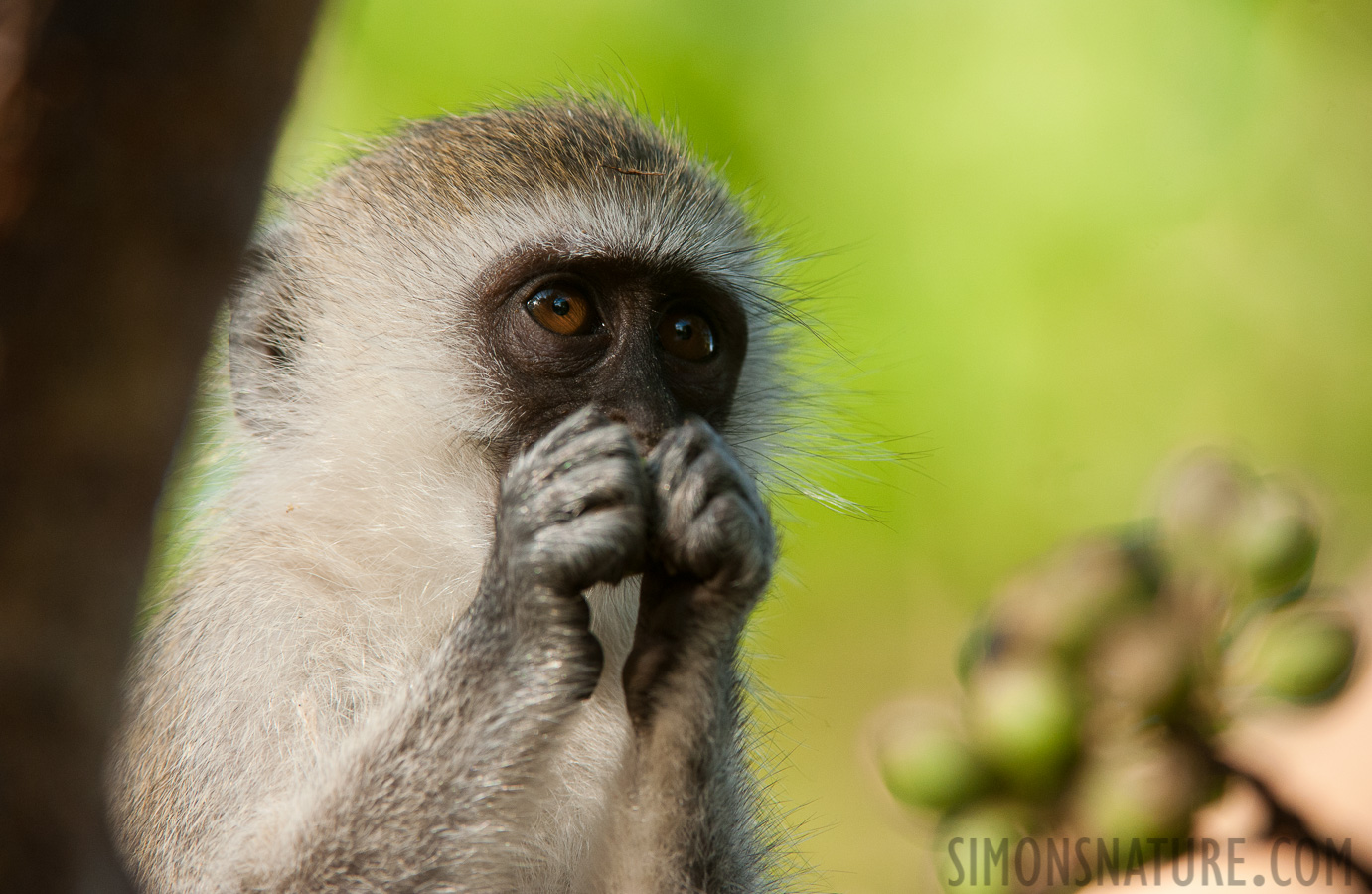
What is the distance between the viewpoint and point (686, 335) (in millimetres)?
3408

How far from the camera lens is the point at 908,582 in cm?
583

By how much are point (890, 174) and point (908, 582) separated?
6.56 ft

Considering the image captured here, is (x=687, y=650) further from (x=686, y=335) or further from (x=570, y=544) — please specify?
(x=686, y=335)

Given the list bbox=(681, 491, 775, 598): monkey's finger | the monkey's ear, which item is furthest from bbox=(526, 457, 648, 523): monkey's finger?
the monkey's ear

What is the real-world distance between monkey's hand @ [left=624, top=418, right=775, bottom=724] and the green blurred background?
173 centimetres

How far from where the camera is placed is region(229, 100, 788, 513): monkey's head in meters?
3.11

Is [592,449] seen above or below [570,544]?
above

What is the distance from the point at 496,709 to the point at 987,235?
13.0 feet

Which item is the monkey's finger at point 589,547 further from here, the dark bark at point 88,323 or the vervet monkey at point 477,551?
the dark bark at point 88,323

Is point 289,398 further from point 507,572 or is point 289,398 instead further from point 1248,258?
point 1248,258

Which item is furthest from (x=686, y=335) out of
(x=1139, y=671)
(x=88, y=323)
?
(x=88, y=323)

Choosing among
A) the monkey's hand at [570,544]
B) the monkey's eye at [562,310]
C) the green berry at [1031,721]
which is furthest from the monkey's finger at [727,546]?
the monkey's eye at [562,310]

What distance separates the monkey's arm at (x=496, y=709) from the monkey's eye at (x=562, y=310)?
67cm

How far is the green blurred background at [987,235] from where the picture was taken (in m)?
4.69
